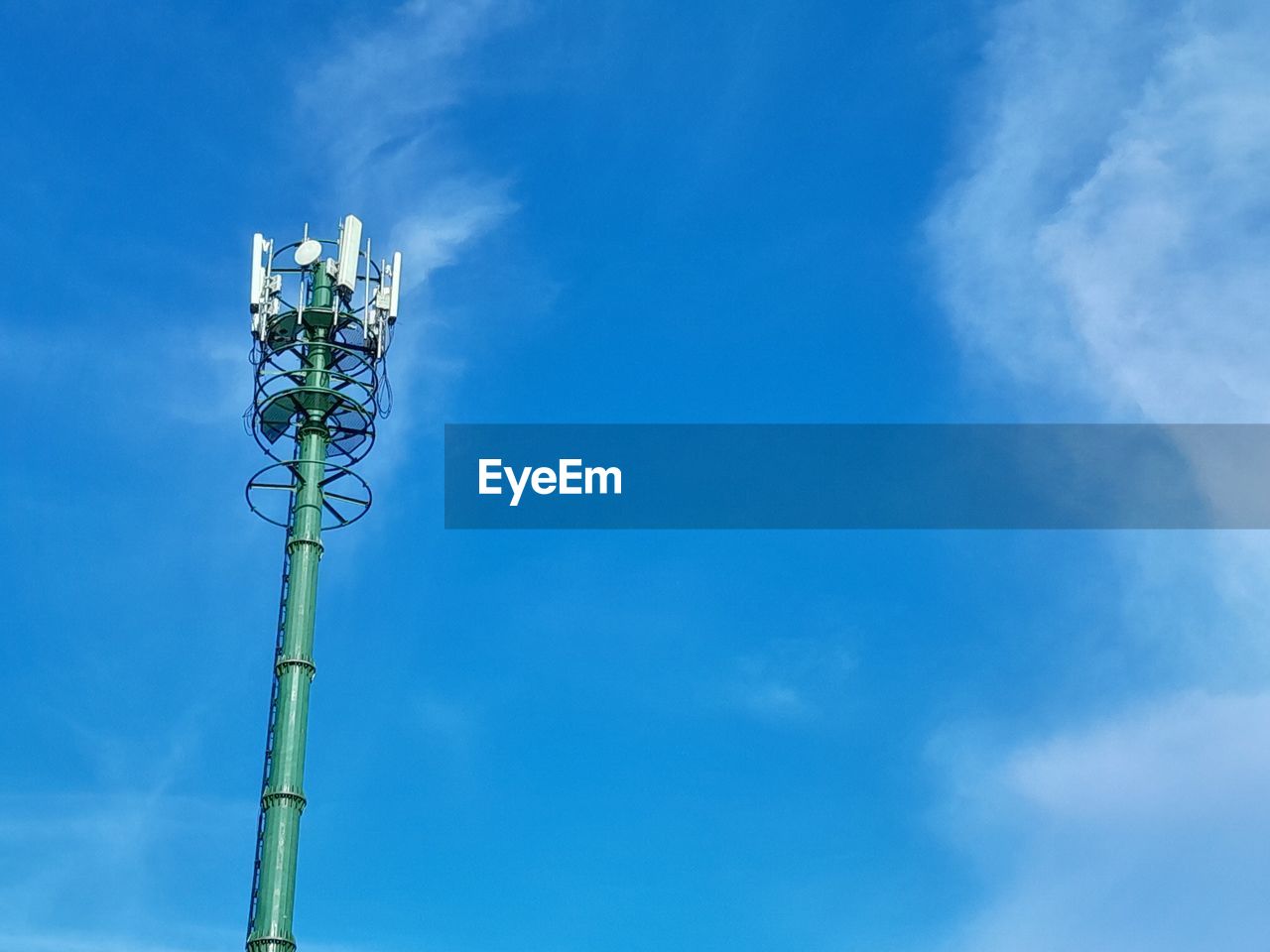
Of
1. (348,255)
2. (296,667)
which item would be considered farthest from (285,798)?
(348,255)

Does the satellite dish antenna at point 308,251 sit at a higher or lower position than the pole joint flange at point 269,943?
higher

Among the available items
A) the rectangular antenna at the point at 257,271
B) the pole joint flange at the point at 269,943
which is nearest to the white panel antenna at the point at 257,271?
the rectangular antenna at the point at 257,271

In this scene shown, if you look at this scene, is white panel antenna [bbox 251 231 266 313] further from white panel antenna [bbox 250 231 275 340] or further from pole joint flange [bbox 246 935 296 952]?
pole joint flange [bbox 246 935 296 952]

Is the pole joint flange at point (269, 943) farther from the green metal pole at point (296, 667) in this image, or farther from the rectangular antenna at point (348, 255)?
the rectangular antenna at point (348, 255)

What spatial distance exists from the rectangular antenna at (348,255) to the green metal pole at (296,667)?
35.6 inches

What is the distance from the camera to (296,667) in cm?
6284

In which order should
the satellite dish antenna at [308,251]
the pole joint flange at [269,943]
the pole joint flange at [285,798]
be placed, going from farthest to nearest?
the satellite dish antenna at [308,251] < the pole joint flange at [285,798] < the pole joint flange at [269,943]

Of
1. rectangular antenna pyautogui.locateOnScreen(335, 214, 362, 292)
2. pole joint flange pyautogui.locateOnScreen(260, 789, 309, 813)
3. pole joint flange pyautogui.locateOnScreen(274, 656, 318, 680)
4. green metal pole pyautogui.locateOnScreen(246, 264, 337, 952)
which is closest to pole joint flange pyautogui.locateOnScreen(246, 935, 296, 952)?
green metal pole pyautogui.locateOnScreen(246, 264, 337, 952)

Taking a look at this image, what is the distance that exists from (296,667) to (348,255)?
17422mm

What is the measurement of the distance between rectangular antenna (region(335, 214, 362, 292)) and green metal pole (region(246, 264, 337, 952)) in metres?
0.90

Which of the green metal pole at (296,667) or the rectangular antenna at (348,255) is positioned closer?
the green metal pole at (296,667)

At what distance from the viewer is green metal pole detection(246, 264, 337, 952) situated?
58.8 meters

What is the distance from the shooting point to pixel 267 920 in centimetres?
5822

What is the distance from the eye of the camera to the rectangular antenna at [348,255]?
7050 centimetres
